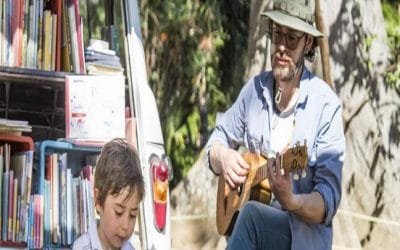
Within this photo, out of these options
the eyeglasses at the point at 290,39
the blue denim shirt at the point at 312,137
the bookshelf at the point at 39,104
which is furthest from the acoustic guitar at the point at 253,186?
the bookshelf at the point at 39,104

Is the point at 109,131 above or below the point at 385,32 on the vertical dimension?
below

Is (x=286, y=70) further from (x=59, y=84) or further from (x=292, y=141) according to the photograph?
(x=59, y=84)

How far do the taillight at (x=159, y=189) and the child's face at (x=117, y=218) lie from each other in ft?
4.83

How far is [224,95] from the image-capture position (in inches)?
520

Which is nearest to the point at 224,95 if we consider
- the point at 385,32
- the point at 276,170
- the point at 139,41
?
the point at 385,32

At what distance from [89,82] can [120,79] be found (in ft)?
0.52

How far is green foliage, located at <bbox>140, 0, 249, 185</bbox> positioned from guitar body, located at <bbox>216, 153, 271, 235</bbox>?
20.3 ft

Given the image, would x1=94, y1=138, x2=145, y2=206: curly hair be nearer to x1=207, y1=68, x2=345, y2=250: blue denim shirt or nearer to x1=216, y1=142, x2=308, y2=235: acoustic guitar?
x1=216, y1=142, x2=308, y2=235: acoustic guitar

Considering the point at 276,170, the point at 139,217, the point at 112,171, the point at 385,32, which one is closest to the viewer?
the point at 112,171

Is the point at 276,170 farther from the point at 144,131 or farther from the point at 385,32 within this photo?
the point at 385,32

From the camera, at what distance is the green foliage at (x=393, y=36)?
413 inches

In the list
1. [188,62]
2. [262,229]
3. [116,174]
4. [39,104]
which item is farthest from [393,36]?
[116,174]

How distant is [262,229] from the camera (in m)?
6.05

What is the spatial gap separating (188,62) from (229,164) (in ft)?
22.8
